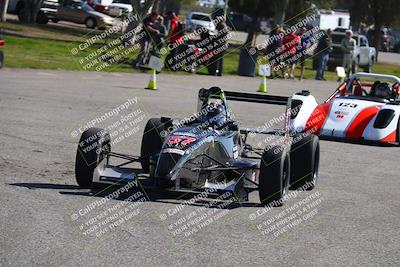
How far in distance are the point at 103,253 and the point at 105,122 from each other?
32.7 feet

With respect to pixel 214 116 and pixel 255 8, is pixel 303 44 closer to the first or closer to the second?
pixel 255 8

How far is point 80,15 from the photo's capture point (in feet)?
182

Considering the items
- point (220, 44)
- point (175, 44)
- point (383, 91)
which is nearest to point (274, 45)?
point (220, 44)

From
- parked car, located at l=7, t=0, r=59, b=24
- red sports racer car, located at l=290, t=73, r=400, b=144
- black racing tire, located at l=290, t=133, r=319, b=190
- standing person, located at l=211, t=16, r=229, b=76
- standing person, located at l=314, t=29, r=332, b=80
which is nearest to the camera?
black racing tire, located at l=290, t=133, r=319, b=190

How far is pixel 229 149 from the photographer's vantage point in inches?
428

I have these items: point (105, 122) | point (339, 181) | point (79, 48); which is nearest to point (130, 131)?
point (105, 122)

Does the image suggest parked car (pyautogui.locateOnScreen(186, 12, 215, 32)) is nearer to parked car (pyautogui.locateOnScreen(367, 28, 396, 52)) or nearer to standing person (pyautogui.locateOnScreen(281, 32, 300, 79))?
parked car (pyautogui.locateOnScreen(367, 28, 396, 52))

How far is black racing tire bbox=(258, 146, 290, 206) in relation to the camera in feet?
33.1

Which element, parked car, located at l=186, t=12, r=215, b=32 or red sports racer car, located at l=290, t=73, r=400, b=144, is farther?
parked car, located at l=186, t=12, r=215, b=32

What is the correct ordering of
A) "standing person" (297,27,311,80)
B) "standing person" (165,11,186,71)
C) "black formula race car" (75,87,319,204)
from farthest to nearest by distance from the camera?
"standing person" (297,27,311,80)
"standing person" (165,11,186,71)
"black formula race car" (75,87,319,204)

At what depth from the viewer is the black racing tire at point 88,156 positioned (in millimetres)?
10375

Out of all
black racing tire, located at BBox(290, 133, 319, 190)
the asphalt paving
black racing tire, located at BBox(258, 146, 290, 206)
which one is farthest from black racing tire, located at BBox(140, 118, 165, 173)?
black racing tire, located at BBox(258, 146, 290, 206)

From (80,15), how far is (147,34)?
1050 inches

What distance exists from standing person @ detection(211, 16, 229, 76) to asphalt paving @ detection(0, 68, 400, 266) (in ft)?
49.2
